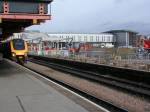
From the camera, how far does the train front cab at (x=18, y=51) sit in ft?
128

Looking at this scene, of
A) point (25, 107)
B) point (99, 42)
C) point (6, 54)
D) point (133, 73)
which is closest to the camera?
point (25, 107)

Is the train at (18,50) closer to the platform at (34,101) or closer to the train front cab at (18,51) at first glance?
the train front cab at (18,51)

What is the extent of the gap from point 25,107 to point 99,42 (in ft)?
379

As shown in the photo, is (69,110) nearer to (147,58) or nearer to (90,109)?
(90,109)

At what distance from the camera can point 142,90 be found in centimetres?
1525

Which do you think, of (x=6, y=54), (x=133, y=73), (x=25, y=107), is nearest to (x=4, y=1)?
(x=133, y=73)

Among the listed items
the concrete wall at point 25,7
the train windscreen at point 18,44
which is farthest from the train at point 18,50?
the concrete wall at point 25,7

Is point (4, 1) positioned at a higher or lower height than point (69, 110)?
higher

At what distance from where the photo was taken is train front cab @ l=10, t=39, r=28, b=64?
38938 mm

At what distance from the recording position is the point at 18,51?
39.3 metres

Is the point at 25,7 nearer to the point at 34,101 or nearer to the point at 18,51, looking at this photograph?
the point at 34,101

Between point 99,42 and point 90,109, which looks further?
point 99,42

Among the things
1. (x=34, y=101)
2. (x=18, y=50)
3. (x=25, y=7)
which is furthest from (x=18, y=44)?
(x=34, y=101)

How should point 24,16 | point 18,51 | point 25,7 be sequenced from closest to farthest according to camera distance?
1. point 24,16
2. point 25,7
3. point 18,51
